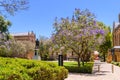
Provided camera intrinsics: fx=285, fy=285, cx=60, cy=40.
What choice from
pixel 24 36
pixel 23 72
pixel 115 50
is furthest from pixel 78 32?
pixel 24 36

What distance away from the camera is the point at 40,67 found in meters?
9.98

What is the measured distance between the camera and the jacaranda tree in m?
25.4

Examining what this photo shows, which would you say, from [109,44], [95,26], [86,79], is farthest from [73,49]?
[109,44]

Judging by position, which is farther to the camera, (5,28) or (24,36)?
(24,36)

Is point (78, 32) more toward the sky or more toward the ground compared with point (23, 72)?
more toward the sky

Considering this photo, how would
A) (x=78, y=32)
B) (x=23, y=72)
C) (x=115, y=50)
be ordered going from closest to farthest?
(x=23, y=72) < (x=78, y=32) < (x=115, y=50)

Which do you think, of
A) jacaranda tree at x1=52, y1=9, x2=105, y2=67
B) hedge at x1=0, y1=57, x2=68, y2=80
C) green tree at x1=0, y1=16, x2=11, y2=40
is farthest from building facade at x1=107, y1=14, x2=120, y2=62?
hedge at x1=0, y1=57, x2=68, y2=80

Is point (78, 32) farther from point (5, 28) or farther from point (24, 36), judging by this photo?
point (24, 36)

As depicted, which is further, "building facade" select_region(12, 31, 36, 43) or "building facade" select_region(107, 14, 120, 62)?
"building facade" select_region(12, 31, 36, 43)

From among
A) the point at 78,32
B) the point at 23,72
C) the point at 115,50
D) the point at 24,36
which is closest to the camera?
the point at 23,72

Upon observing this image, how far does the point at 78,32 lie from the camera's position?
83.5ft

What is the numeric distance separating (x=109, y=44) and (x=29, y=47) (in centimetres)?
1826

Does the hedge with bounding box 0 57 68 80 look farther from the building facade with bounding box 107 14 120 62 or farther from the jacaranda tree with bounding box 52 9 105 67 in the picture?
the building facade with bounding box 107 14 120 62

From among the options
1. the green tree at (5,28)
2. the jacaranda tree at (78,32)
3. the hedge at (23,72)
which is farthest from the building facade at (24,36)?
the hedge at (23,72)
